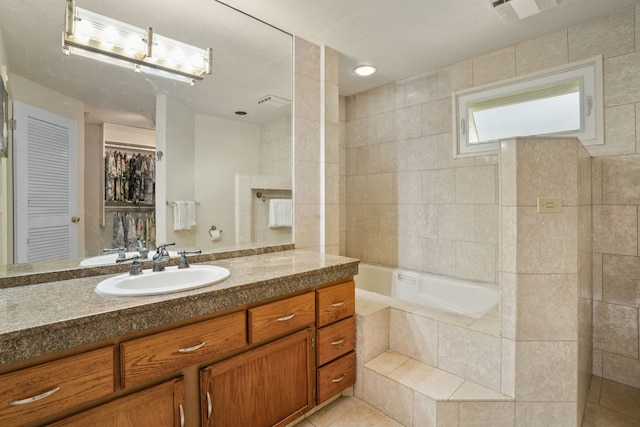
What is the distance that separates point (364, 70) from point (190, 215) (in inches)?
77.7

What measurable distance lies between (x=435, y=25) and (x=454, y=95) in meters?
0.74

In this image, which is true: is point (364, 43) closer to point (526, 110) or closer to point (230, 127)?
point (230, 127)

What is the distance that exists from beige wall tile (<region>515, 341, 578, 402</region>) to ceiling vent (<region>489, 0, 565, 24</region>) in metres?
1.83

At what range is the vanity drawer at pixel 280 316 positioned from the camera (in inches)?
54.3

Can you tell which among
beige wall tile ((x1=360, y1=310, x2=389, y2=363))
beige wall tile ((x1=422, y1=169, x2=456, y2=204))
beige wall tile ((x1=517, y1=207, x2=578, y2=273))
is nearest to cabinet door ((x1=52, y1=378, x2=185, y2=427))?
beige wall tile ((x1=360, y1=310, x2=389, y2=363))

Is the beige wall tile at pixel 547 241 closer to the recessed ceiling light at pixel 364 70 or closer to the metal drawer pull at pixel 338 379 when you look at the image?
the metal drawer pull at pixel 338 379

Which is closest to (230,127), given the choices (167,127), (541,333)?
(167,127)

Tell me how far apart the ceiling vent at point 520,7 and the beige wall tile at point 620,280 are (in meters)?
1.60

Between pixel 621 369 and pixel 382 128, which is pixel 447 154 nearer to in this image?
pixel 382 128

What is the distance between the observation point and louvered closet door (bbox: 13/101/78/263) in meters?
1.34

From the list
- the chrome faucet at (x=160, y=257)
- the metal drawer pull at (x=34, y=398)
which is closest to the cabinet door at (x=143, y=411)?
the metal drawer pull at (x=34, y=398)

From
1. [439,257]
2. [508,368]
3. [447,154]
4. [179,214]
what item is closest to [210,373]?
[179,214]

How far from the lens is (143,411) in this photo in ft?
3.58

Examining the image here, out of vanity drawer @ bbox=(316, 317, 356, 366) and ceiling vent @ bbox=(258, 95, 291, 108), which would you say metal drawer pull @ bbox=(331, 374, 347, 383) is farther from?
ceiling vent @ bbox=(258, 95, 291, 108)
